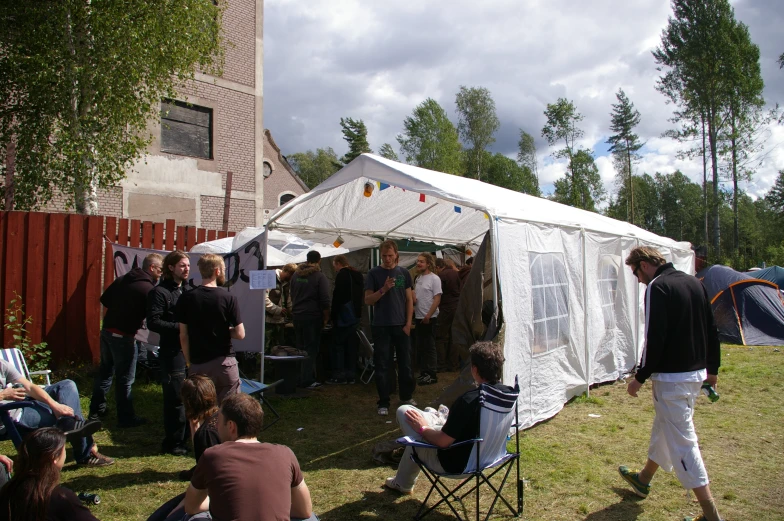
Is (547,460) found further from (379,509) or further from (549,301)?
(549,301)

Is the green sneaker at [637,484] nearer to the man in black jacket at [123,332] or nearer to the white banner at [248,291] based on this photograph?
the white banner at [248,291]

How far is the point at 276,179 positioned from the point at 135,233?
2469cm

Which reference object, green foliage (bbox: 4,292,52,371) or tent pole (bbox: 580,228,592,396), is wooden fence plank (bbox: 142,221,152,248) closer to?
green foliage (bbox: 4,292,52,371)

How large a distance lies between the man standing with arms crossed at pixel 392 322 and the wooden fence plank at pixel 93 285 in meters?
4.21

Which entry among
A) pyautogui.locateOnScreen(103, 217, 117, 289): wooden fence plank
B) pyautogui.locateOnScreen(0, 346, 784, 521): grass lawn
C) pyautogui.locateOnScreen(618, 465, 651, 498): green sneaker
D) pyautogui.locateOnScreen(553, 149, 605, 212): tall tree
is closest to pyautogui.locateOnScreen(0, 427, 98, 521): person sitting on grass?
pyautogui.locateOnScreen(0, 346, 784, 521): grass lawn

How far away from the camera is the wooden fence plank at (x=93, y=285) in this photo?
24.4 feet

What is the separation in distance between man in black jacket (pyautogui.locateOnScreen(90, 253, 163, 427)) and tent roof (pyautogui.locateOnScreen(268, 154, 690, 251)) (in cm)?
187

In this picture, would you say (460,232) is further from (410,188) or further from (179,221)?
(179,221)

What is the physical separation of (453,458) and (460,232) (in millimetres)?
6799

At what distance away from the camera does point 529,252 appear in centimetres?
543

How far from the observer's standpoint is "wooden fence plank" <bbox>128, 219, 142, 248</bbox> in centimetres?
811

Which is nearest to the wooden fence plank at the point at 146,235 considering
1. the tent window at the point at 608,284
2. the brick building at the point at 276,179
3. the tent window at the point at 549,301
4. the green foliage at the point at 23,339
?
the green foliage at the point at 23,339

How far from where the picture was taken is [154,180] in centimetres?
1336

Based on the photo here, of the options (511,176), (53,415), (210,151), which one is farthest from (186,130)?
(511,176)
